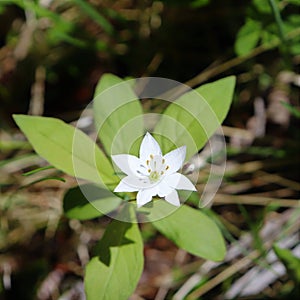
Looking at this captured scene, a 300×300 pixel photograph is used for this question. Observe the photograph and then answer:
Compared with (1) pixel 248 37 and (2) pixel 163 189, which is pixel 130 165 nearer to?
(2) pixel 163 189

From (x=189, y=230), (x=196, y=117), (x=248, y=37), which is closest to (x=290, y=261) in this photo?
(x=189, y=230)

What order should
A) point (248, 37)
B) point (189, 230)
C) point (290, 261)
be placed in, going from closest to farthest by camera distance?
point (189, 230), point (290, 261), point (248, 37)

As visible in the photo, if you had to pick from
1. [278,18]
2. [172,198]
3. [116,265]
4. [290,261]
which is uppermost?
[278,18]

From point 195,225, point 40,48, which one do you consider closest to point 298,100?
point 195,225

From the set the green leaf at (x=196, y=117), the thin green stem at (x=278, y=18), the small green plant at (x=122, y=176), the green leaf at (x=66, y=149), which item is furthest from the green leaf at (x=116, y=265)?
the thin green stem at (x=278, y=18)

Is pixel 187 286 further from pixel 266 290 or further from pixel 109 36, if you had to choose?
pixel 109 36

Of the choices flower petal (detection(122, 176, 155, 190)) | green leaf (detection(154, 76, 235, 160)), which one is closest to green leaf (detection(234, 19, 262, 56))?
green leaf (detection(154, 76, 235, 160))

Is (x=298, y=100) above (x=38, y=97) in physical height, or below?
below

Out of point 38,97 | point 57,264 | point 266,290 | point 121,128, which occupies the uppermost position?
point 121,128

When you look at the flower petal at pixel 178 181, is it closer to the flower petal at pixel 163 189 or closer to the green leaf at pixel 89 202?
the flower petal at pixel 163 189
